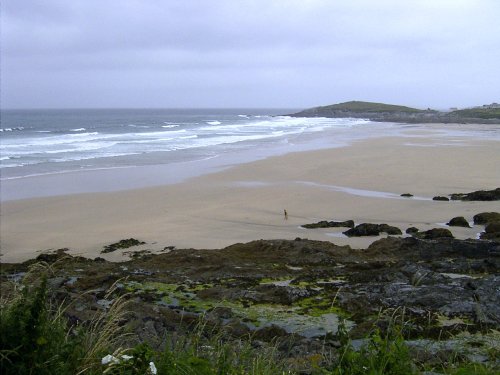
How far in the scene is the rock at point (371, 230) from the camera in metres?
12.8

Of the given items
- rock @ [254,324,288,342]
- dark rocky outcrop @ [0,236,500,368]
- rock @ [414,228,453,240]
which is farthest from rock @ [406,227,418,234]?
rock @ [254,324,288,342]

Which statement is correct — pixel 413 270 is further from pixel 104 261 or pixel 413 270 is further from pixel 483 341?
pixel 104 261

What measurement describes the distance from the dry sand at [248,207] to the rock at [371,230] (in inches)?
14.1

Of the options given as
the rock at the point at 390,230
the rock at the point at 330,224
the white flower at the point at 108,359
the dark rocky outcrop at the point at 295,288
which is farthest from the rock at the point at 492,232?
the white flower at the point at 108,359

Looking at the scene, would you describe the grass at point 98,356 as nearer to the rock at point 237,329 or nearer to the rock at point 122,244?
the rock at point 237,329

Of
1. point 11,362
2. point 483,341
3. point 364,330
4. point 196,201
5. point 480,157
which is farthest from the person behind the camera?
point 480,157

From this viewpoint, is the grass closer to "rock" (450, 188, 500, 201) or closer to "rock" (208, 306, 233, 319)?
"rock" (208, 306, 233, 319)

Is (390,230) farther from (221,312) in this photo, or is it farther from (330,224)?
(221,312)

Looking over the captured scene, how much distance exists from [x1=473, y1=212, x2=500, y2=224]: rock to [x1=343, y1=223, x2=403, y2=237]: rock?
95.3 inches

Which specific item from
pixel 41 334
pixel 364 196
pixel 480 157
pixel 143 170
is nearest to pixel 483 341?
pixel 41 334

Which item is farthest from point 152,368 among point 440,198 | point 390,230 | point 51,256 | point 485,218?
point 440,198

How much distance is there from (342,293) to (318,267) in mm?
1853

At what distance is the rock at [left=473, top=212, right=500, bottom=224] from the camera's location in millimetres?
13266

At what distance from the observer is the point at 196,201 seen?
18062mm
